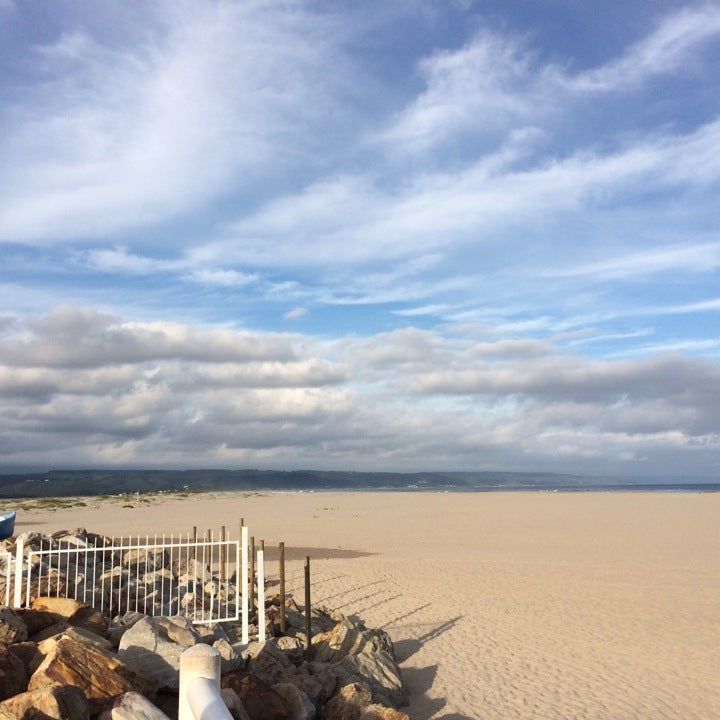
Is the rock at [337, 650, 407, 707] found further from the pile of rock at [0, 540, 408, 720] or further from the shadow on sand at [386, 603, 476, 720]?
the shadow on sand at [386, 603, 476, 720]

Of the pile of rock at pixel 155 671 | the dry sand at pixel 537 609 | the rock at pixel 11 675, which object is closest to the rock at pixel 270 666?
the pile of rock at pixel 155 671

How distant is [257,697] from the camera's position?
27.4 feet

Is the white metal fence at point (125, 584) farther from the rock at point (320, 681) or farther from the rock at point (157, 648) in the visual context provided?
the rock at point (157, 648)

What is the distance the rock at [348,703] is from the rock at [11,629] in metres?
3.73

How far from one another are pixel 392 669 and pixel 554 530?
31.5 m

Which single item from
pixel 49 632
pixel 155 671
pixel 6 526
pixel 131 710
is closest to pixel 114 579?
pixel 49 632

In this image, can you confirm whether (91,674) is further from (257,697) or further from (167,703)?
(257,697)

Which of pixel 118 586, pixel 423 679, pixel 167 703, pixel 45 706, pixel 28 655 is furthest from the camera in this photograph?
pixel 118 586

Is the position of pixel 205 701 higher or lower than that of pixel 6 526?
higher

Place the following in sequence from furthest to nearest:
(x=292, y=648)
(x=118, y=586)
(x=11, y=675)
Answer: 1. (x=118, y=586)
2. (x=292, y=648)
3. (x=11, y=675)

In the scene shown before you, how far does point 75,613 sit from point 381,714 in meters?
4.51

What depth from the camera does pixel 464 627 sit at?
16.0 meters

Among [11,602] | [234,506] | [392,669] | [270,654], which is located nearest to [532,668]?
[392,669]

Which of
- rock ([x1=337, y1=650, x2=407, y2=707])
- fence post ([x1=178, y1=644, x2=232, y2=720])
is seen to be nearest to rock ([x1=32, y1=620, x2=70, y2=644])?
rock ([x1=337, y1=650, x2=407, y2=707])
